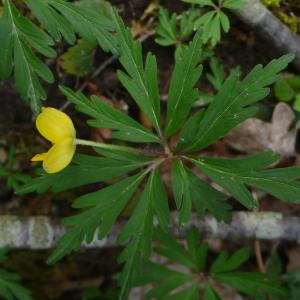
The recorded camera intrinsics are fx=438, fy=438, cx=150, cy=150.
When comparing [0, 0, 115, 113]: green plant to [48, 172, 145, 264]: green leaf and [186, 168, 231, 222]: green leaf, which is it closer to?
[48, 172, 145, 264]: green leaf

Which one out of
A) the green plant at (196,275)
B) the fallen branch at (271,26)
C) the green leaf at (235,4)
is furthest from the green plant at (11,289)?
the fallen branch at (271,26)

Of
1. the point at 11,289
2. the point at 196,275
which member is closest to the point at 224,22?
the point at 196,275

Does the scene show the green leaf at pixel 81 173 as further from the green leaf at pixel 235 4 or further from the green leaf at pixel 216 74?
the green leaf at pixel 235 4

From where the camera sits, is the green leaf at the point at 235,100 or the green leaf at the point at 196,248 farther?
the green leaf at the point at 196,248

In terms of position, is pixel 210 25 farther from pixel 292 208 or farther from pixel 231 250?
pixel 231 250

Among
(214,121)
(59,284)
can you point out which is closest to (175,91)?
(214,121)

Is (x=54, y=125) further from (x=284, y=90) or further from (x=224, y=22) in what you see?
(x=284, y=90)
